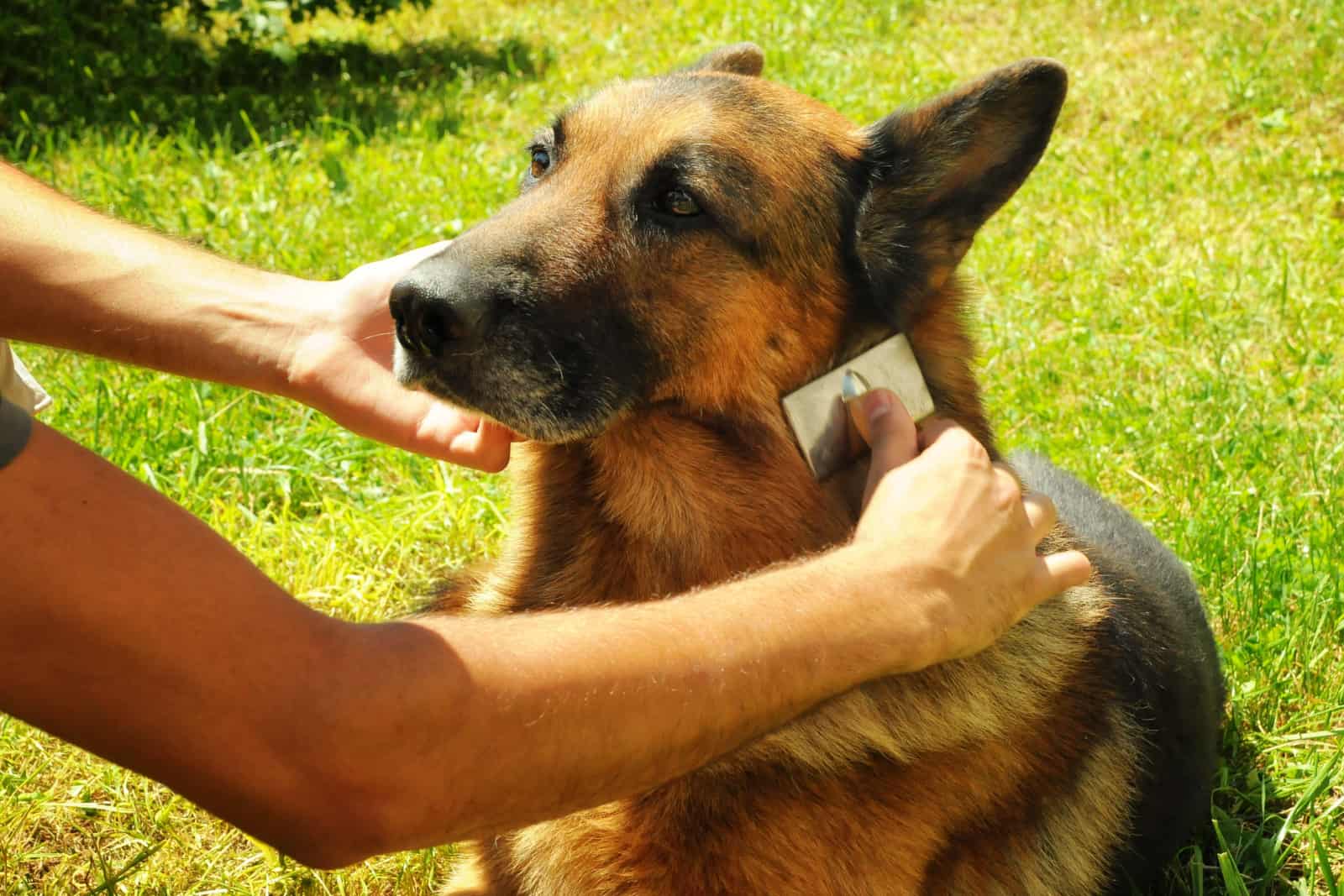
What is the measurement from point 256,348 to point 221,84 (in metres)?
6.41

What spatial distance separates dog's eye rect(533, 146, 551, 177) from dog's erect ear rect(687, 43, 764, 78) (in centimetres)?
63

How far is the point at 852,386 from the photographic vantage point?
2.69m

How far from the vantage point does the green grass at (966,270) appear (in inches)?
126

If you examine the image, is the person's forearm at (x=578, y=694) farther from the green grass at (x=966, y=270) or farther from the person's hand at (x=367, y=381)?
the person's hand at (x=367, y=381)

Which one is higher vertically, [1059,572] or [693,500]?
[1059,572]

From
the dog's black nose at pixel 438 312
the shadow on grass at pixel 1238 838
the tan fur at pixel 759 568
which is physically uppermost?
the dog's black nose at pixel 438 312

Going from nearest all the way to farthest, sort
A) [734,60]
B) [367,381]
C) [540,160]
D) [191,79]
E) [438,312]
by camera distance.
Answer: [438,312], [367,381], [540,160], [734,60], [191,79]

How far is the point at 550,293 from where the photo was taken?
2.61m

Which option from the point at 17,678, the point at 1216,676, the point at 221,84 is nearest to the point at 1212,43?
the point at 1216,676

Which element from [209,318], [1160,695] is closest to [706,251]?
[209,318]

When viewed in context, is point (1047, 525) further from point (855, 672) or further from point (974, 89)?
point (974, 89)

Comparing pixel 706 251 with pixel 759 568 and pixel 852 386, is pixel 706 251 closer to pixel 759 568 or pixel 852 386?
pixel 852 386

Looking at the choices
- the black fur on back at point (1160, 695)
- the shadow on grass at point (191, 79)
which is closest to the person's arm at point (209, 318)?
the black fur on back at point (1160, 695)

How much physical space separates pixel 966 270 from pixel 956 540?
3561mm
